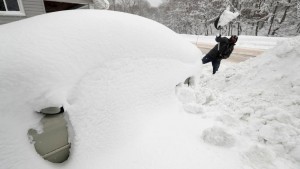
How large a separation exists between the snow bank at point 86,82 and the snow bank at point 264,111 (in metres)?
0.76

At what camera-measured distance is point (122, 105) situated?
6.11ft

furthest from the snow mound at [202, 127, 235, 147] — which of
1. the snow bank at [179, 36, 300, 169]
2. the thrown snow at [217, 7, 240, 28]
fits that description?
the thrown snow at [217, 7, 240, 28]

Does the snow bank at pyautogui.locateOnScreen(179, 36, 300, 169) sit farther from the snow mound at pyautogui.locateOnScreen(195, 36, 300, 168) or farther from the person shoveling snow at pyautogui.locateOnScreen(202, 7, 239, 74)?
the person shoveling snow at pyautogui.locateOnScreen(202, 7, 239, 74)

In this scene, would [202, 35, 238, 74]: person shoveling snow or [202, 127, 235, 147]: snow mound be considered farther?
[202, 35, 238, 74]: person shoveling snow

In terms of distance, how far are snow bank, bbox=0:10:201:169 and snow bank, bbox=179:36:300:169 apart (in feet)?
2.51

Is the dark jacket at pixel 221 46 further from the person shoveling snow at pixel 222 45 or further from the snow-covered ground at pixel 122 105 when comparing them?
the snow-covered ground at pixel 122 105

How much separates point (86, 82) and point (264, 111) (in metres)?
2.26

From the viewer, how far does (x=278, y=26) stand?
18953 mm

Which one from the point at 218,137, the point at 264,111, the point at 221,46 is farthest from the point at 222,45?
the point at 218,137

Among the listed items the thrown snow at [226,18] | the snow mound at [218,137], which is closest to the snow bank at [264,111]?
the snow mound at [218,137]

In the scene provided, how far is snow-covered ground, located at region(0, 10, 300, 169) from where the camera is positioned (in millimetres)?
1446

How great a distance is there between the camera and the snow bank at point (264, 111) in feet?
6.45

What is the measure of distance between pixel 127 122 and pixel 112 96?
29 cm

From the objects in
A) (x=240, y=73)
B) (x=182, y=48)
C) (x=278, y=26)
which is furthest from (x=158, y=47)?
(x=278, y=26)
